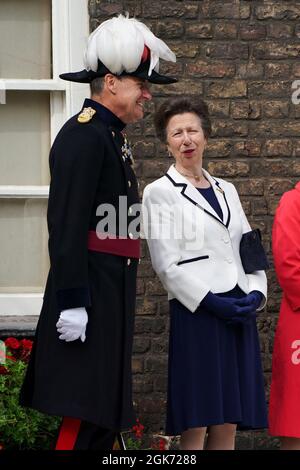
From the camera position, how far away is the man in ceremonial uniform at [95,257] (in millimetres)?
4781

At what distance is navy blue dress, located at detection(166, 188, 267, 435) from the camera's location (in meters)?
5.44

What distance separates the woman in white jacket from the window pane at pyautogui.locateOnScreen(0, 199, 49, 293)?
48.3 inches

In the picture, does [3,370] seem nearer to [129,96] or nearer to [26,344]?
[26,344]

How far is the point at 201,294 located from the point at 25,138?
1757mm

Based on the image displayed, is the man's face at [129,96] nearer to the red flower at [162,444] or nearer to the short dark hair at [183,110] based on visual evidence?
the short dark hair at [183,110]

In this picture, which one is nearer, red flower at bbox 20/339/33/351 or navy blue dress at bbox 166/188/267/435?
navy blue dress at bbox 166/188/267/435

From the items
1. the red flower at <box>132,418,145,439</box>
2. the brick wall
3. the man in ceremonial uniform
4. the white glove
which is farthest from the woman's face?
the red flower at <box>132,418,145,439</box>

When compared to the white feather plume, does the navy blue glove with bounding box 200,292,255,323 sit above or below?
below

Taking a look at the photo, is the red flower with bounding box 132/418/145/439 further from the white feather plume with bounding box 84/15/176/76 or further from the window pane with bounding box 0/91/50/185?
the white feather plume with bounding box 84/15/176/76

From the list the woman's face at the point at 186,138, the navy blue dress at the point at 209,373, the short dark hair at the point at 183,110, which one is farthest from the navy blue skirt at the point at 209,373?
the short dark hair at the point at 183,110

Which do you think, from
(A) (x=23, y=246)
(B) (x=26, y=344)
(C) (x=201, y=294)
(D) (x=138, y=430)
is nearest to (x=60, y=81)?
(A) (x=23, y=246)

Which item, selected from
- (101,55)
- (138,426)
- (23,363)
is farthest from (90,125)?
(138,426)

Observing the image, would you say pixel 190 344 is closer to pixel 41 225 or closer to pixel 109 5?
pixel 41 225

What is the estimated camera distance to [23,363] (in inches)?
235
